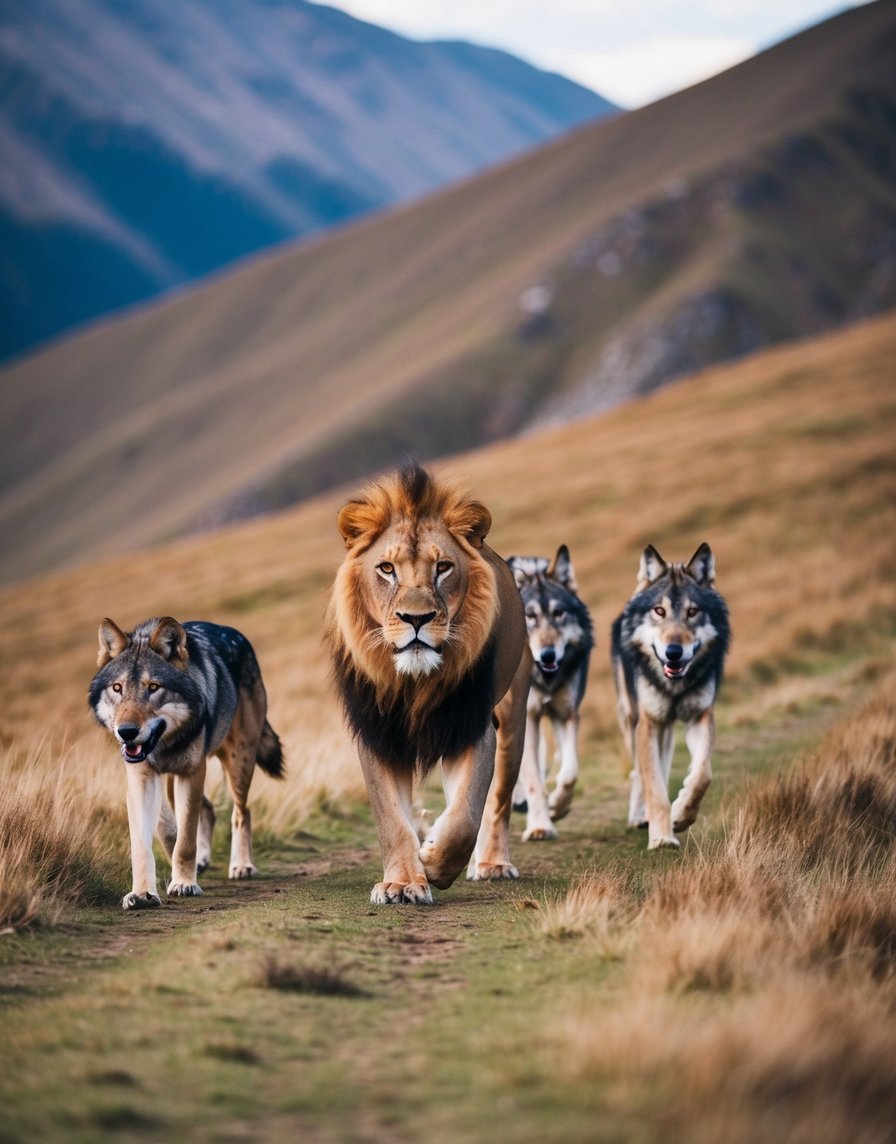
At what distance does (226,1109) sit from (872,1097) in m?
1.84

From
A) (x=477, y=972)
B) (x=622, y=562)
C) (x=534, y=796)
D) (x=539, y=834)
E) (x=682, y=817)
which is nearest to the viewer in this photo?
(x=477, y=972)

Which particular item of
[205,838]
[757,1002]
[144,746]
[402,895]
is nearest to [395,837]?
[402,895]

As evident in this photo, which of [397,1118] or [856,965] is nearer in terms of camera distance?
[397,1118]

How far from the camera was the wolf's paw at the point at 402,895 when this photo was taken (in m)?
6.77

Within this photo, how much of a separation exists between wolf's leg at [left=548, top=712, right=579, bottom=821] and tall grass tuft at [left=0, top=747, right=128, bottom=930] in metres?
3.15

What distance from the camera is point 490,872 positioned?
7.89 m

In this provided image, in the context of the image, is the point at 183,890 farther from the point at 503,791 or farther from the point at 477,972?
the point at 477,972

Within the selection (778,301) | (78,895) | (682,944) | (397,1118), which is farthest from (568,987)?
(778,301)

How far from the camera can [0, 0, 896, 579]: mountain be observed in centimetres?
14012

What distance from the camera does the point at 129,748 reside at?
22.8ft

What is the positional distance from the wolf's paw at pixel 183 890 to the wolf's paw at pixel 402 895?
1192 mm

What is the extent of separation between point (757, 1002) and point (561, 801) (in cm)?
554

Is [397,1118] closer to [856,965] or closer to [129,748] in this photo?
[856,965]

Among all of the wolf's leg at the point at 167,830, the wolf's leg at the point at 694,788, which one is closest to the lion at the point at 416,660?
the wolf's leg at the point at 167,830
